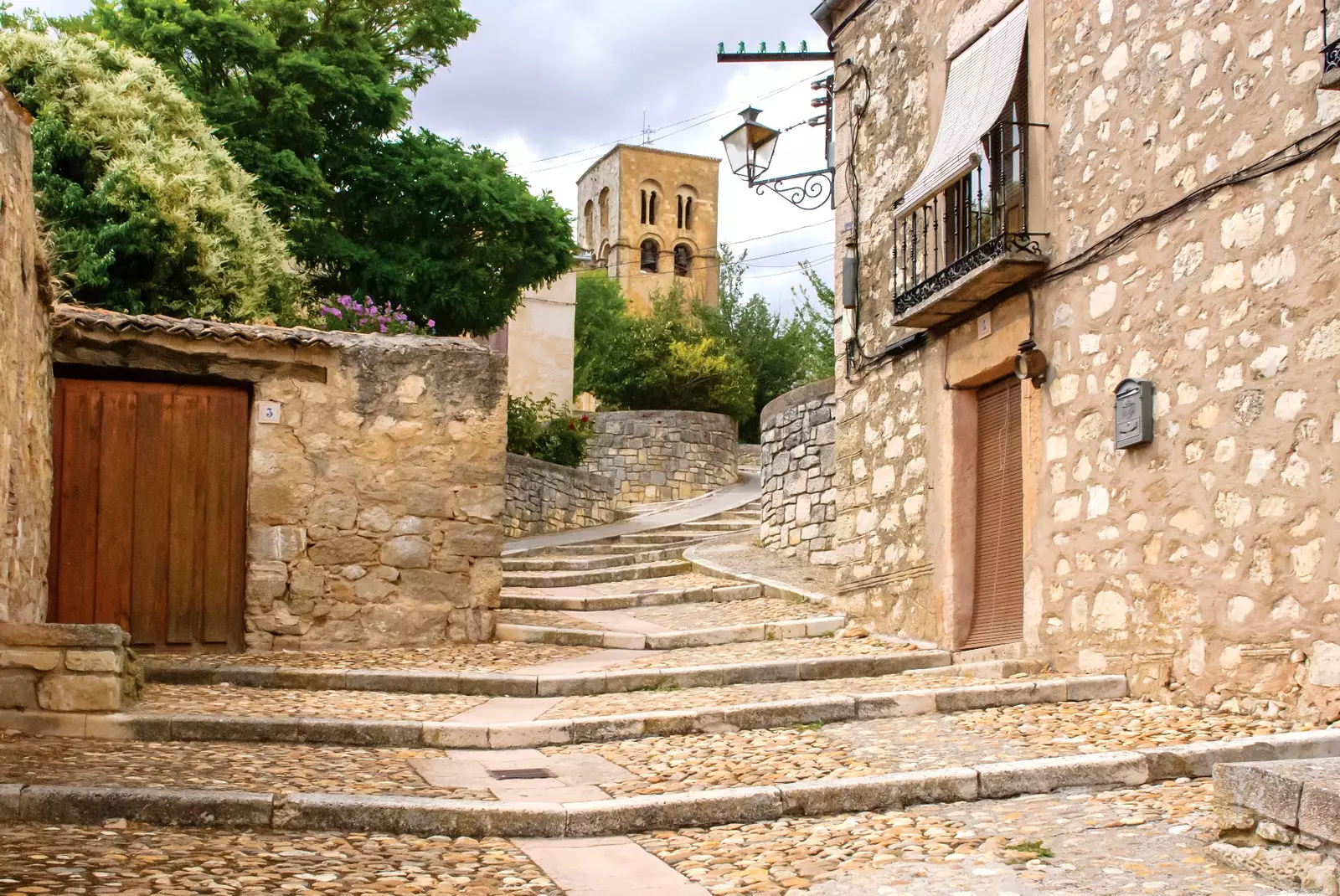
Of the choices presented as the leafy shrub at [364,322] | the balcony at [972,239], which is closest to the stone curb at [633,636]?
the balcony at [972,239]

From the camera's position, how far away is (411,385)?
859 centimetres

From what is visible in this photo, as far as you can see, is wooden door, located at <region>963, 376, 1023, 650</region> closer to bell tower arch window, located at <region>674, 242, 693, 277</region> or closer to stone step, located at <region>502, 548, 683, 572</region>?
stone step, located at <region>502, 548, 683, 572</region>

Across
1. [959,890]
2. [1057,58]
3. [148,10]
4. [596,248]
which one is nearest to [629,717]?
[959,890]

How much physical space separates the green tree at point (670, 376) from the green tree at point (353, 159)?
415 centimetres

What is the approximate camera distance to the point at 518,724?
5867mm

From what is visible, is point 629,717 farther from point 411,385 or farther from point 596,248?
point 596,248

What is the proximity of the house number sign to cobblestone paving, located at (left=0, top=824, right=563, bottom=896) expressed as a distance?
3873 millimetres

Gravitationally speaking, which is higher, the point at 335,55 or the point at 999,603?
the point at 335,55

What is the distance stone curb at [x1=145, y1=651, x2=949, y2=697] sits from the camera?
Result: 713 cm

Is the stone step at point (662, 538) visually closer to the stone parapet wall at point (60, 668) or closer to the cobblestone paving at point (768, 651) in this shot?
the cobblestone paving at point (768, 651)

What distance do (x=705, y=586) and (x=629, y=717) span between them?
5.76 meters

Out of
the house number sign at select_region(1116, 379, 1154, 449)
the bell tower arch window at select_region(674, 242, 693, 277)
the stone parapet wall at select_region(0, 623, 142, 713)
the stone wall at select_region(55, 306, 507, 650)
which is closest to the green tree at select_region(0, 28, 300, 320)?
the stone wall at select_region(55, 306, 507, 650)

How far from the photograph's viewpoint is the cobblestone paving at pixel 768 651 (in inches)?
310

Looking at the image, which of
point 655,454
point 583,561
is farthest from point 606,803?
point 655,454
